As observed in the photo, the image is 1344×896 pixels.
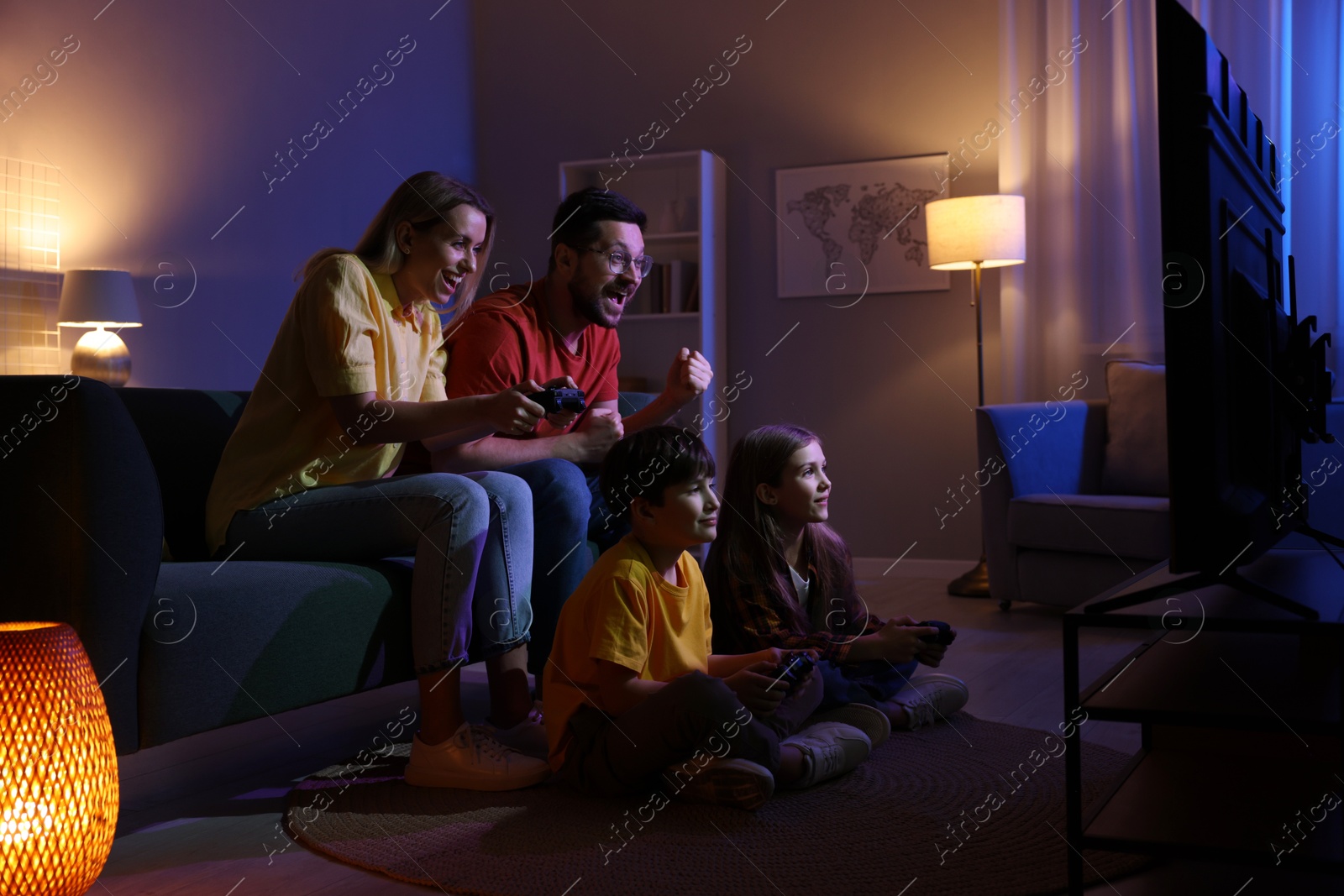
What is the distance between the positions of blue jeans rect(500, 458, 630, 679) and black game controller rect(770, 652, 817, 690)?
0.50m

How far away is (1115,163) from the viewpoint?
417 centimetres

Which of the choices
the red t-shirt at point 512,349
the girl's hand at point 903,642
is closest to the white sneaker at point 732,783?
the girl's hand at point 903,642

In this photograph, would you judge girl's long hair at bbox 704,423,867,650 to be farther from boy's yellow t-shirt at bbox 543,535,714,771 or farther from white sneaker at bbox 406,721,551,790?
white sneaker at bbox 406,721,551,790

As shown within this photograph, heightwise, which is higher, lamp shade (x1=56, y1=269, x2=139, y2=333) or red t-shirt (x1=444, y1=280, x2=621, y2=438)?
lamp shade (x1=56, y1=269, x2=139, y2=333)

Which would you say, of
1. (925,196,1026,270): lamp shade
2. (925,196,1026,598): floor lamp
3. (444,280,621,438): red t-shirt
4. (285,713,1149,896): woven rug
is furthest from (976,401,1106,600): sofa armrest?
(285,713,1149,896): woven rug

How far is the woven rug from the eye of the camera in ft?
4.48

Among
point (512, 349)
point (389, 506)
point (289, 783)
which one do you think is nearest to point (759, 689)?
point (389, 506)

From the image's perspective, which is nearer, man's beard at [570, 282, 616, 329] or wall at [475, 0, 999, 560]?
man's beard at [570, 282, 616, 329]

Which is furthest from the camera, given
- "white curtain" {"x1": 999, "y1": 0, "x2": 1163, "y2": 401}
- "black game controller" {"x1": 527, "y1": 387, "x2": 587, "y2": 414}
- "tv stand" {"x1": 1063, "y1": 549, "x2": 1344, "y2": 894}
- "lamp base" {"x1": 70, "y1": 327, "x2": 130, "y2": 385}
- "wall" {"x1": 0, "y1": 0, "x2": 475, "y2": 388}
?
"white curtain" {"x1": 999, "y1": 0, "x2": 1163, "y2": 401}

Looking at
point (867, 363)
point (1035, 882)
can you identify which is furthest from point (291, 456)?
point (867, 363)

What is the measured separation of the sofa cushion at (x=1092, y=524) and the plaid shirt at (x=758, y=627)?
1.48m

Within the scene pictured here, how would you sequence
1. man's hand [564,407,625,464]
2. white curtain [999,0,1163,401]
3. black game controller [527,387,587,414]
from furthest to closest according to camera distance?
white curtain [999,0,1163,401] → man's hand [564,407,625,464] → black game controller [527,387,587,414]

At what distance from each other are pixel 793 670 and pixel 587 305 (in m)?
1.00

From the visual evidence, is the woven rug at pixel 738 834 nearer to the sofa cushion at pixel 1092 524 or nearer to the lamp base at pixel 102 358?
the sofa cushion at pixel 1092 524
